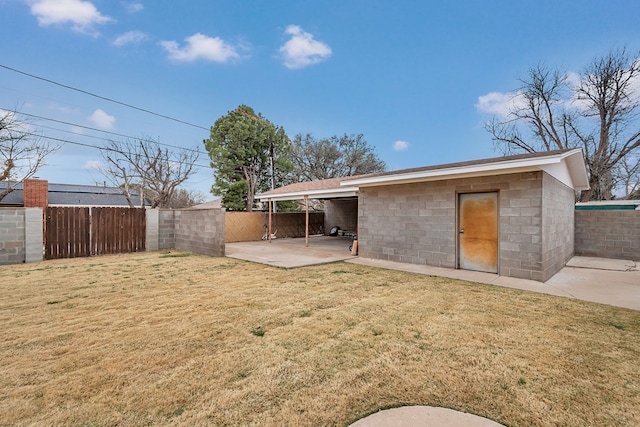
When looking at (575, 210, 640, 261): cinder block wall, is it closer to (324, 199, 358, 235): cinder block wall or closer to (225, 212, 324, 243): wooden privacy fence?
(324, 199, 358, 235): cinder block wall

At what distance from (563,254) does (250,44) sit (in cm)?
1617

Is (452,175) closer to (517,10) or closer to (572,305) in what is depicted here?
(572,305)

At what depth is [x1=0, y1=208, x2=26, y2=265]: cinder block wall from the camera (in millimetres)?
7602

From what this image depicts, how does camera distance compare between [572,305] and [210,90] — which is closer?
[572,305]

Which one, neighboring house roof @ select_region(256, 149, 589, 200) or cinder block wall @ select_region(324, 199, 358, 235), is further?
cinder block wall @ select_region(324, 199, 358, 235)

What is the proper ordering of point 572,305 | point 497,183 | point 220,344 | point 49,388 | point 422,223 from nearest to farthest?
1. point 49,388
2. point 220,344
3. point 572,305
4. point 497,183
5. point 422,223

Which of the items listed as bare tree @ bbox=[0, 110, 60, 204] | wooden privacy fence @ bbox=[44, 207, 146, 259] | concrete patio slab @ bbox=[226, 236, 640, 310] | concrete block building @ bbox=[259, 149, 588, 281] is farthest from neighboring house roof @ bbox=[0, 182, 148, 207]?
concrete block building @ bbox=[259, 149, 588, 281]

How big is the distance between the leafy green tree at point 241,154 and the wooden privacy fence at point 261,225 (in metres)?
3.84

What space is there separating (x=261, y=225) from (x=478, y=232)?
11.0 meters

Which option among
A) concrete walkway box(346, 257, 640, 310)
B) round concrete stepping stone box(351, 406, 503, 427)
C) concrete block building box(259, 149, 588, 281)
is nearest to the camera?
round concrete stepping stone box(351, 406, 503, 427)

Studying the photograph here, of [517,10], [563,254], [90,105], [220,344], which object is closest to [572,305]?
[563,254]

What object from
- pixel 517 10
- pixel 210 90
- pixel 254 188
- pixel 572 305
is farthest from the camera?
pixel 254 188

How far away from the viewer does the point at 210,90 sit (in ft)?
59.7

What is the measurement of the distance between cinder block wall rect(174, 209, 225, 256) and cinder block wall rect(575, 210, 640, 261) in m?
11.8
